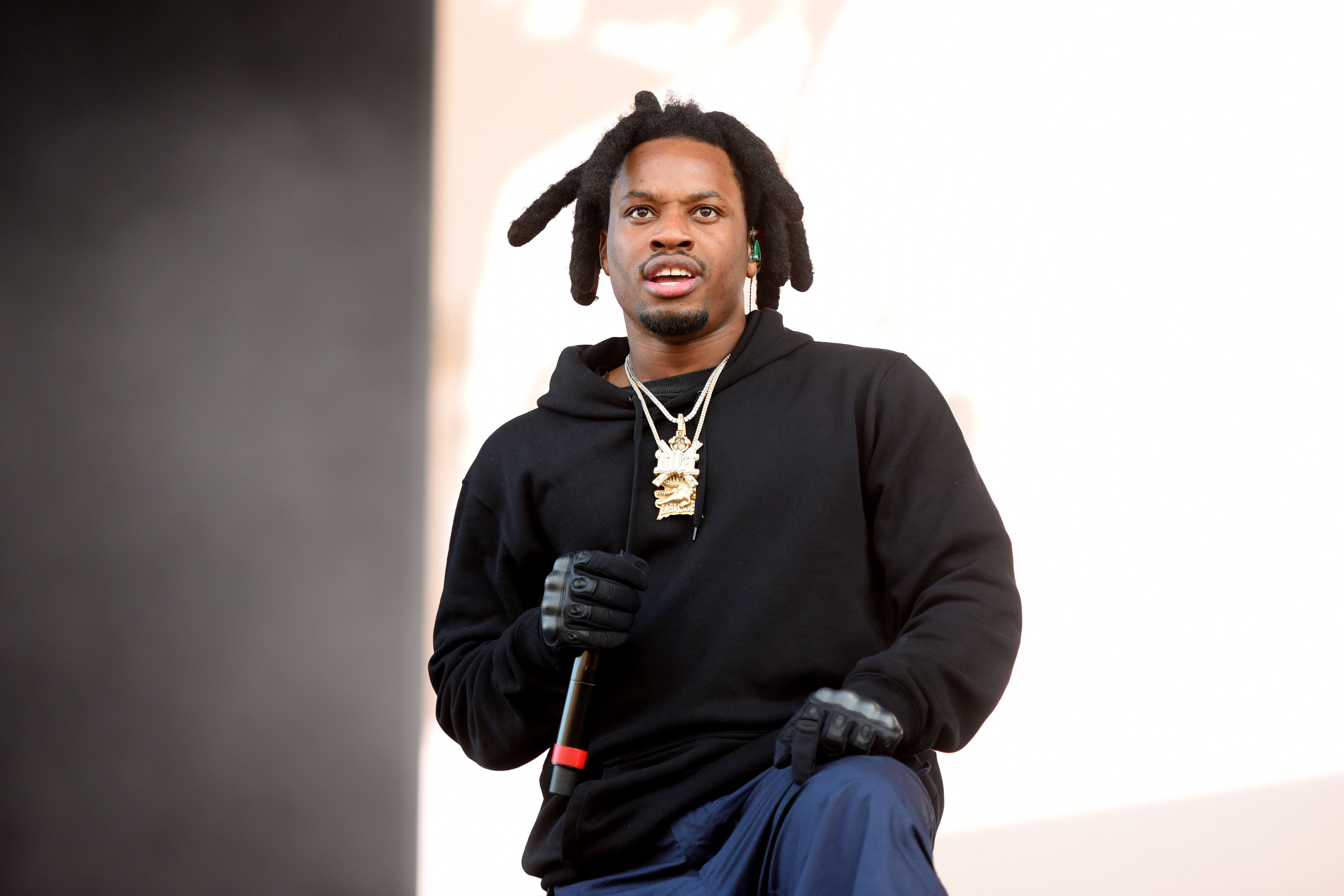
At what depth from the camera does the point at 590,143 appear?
102 inches

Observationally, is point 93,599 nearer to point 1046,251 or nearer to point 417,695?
point 417,695

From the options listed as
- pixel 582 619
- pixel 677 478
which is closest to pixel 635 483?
pixel 677 478

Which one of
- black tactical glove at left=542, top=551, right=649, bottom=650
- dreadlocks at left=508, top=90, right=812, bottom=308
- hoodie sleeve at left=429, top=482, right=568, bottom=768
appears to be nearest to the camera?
black tactical glove at left=542, top=551, right=649, bottom=650

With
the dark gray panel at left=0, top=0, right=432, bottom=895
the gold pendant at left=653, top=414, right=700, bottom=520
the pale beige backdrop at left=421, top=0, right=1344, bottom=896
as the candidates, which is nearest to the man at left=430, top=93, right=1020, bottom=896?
the gold pendant at left=653, top=414, right=700, bottom=520

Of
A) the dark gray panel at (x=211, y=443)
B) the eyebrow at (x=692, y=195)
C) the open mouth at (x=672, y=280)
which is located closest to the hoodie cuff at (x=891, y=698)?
the open mouth at (x=672, y=280)

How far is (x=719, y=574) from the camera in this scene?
4.93 feet

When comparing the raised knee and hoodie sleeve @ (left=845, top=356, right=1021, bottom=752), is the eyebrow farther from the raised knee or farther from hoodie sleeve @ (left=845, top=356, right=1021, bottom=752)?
the raised knee

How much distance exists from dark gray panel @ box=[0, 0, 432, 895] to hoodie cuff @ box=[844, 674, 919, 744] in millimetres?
1570

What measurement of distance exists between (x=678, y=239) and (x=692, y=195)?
0.26ft

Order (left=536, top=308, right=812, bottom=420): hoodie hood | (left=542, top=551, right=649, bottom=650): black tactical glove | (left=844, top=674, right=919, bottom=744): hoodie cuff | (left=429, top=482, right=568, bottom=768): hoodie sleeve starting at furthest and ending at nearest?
(left=536, top=308, right=812, bottom=420): hoodie hood
(left=429, top=482, right=568, bottom=768): hoodie sleeve
(left=542, top=551, right=649, bottom=650): black tactical glove
(left=844, top=674, right=919, bottom=744): hoodie cuff

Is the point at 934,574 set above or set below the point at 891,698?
above

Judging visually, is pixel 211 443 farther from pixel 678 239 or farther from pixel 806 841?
pixel 806 841

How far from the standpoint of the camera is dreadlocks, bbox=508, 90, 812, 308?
5.77 feet

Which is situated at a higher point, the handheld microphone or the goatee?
the goatee
